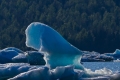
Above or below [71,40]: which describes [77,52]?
below

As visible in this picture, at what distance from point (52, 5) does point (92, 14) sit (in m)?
9.39

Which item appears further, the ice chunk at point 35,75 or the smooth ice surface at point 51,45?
the smooth ice surface at point 51,45

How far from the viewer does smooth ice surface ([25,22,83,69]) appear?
22797 millimetres

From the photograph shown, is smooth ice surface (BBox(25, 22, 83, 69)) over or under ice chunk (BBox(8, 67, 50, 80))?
over

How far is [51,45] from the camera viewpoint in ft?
74.9

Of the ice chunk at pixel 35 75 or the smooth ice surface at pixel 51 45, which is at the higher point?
the smooth ice surface at pixel 51 45

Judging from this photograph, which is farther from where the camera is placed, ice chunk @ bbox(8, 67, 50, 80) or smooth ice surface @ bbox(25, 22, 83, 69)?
smooth ice surface @ bbox(25, 22, 83, 69)

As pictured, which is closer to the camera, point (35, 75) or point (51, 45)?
point (35, 75)

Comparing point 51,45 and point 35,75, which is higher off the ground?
point 51,45

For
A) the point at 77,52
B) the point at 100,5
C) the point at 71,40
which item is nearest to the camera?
the point at 77,52

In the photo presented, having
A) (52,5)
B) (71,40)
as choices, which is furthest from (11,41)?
(52,5)

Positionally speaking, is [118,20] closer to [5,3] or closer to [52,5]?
[52,5]

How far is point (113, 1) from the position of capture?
345 feet

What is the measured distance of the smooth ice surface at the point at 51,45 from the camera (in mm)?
22797
